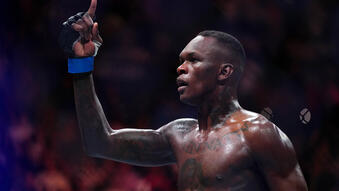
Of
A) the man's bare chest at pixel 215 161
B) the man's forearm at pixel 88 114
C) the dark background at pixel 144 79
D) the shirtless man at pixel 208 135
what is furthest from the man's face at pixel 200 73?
the dark background at pixel 144 79

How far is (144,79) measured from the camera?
230 cm

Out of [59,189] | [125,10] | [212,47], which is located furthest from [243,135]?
[125,10]

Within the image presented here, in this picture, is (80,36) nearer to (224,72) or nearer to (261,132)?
(224,72)

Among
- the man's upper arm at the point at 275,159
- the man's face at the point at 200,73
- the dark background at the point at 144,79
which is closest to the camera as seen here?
the man's upper arm at the point at 275,159

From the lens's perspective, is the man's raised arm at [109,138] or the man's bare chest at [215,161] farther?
the man's raised arm at [109,138]

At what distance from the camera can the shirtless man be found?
1.10 m

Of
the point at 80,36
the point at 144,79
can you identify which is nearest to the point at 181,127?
the point at 80,36

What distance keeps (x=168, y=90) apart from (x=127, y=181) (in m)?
0.52

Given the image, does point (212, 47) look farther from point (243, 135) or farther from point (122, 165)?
point (122, 165)

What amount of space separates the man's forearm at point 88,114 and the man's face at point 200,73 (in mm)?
263

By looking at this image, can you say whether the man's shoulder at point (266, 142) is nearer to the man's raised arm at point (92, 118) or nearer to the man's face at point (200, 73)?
the man's face at point (200, 73)

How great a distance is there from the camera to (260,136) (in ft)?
3.61

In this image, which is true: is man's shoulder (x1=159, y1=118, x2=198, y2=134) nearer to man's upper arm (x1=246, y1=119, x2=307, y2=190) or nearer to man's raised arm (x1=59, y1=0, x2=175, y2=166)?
man's raised arm (x1=59, y1=0, x2=175, y2=166)

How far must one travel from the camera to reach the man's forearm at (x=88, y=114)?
1261 millimetres
